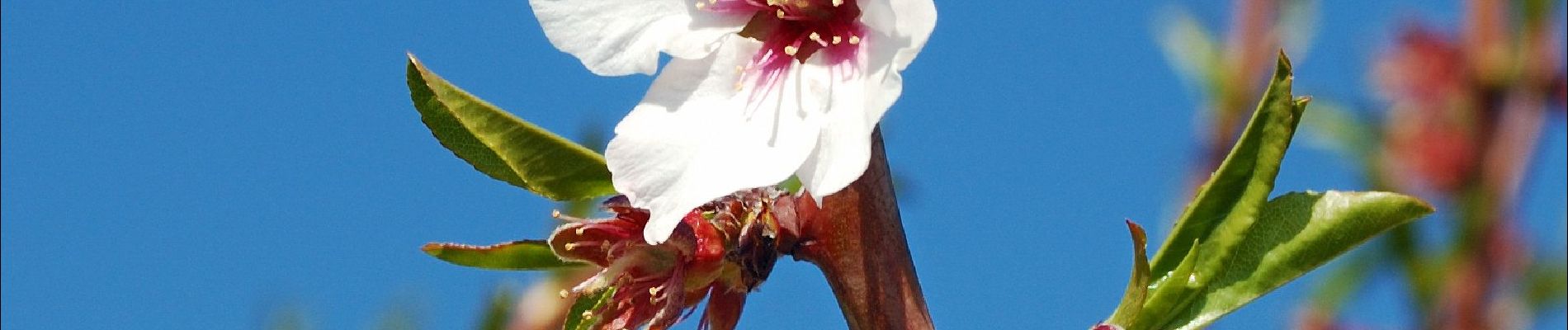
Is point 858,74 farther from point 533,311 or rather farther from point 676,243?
point 533,311

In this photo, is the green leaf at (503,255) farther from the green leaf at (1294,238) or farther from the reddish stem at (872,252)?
the green leaf at (1294,238)

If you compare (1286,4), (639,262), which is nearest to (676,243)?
(639,262)

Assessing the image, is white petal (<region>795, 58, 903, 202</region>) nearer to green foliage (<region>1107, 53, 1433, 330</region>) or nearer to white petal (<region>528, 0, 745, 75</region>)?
white petal (<region>528, 0, 745, 75</region>)

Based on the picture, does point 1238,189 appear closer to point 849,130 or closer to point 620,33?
point 849,130

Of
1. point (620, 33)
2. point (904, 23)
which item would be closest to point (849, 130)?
point (904, 23)

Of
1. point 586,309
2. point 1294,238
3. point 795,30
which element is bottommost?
point 586,309

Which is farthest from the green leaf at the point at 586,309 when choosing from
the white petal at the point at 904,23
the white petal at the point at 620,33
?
the white petal at the point at 904,23
